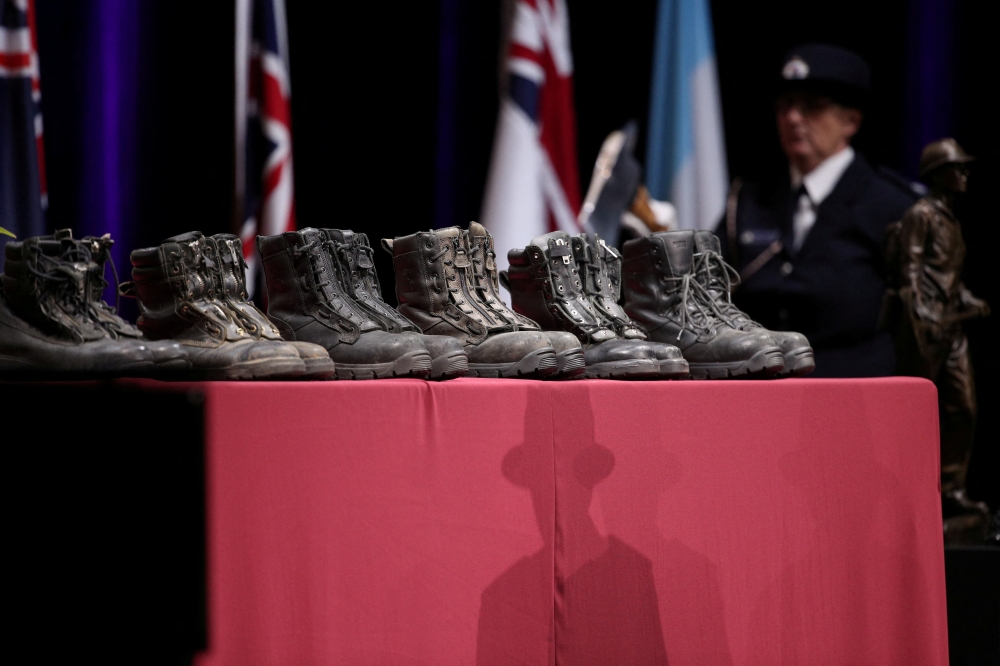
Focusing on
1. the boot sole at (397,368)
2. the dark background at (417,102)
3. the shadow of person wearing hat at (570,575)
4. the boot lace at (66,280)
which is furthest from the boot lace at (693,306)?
the dark background at (417,102)

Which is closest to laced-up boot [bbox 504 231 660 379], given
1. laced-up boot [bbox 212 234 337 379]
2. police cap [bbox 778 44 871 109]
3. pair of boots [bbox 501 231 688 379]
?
pair of boots [bbox 501 231 688 379]

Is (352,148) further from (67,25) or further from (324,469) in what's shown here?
(324,469)

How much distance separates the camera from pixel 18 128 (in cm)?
320

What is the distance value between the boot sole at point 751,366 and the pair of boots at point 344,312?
560 millimetres

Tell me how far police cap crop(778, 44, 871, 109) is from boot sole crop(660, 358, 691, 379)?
6.10 feet

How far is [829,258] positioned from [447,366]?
1.97 metres

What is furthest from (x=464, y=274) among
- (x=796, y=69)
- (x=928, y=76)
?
(x=928, y=76)

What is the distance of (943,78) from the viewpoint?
4.23 metres

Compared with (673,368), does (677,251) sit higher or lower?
higher

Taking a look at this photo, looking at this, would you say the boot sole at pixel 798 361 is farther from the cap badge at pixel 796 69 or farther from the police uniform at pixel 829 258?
the cap badge at pixel 796 69

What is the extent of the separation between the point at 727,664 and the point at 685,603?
13 cm

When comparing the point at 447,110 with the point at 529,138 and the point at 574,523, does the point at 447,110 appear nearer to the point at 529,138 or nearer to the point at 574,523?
the point at 529,138

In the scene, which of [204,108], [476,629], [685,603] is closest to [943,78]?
[204,108]

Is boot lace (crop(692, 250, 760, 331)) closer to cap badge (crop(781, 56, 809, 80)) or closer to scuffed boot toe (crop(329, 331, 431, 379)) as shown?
scuffed boot toe (crop(329, 331, 431, 379))
